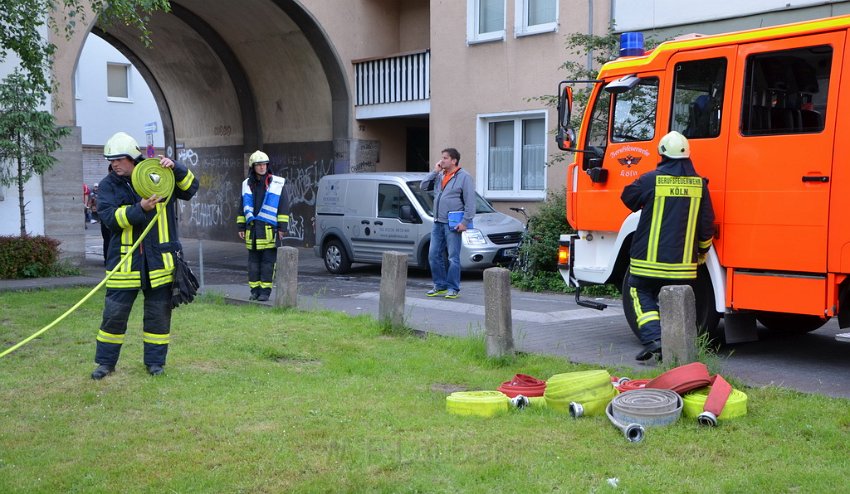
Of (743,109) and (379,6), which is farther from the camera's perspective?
(379,6)

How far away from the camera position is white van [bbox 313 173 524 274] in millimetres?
14844

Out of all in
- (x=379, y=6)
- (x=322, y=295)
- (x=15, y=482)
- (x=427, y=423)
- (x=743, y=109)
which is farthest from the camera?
(x=379, y=6)

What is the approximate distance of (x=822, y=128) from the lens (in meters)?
7.20

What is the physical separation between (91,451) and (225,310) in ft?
18.4

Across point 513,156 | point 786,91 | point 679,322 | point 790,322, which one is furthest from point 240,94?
point 679,322

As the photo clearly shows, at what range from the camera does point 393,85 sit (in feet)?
67.3

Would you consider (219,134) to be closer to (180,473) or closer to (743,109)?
(743,109)

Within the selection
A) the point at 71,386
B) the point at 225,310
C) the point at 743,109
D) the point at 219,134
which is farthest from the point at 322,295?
the point at 219,134

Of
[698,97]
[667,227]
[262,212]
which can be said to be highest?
[698,97]

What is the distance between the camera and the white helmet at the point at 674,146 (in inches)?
299

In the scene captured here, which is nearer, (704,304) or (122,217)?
(122,217)

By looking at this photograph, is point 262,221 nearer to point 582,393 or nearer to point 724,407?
point 582,393

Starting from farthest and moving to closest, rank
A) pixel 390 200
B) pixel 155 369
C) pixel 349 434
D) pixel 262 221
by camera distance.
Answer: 1. pixel 390 200
2. pixel 262 221
3. pixel 155 369
4. pixel 349 434

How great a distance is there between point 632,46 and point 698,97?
3.67 ft
